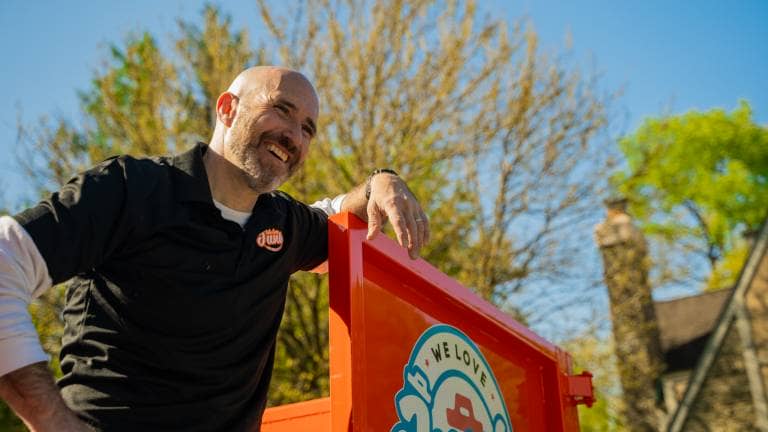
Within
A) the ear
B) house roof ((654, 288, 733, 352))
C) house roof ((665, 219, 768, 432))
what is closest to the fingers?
the ear

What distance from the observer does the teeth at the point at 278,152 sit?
203 cm

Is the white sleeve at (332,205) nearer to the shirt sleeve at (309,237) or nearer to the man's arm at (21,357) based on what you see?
the shirt sleeve at (309,237)

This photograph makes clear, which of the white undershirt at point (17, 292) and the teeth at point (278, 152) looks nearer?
the white undershirt at point (17, 292)

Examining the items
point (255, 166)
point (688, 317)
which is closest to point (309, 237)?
point (255, 166)

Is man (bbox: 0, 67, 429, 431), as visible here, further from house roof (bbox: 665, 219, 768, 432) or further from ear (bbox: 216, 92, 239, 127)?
house roof (bbox: 665, 219, 768, 432)

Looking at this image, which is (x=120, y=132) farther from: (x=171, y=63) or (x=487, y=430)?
(x=487, y=430)

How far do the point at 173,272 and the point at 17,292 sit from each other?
397mm

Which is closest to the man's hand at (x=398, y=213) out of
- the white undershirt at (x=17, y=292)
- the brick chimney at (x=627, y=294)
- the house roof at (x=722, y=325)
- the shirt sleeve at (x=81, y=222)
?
the shirt sleeve at (x=81, y=222)

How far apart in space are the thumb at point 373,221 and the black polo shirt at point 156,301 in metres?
0.30

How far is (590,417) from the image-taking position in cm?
1916

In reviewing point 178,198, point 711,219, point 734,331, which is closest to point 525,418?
point 178,198

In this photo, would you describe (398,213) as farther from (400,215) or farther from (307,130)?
(307,130)

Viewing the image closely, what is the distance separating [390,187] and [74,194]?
76 centimetres

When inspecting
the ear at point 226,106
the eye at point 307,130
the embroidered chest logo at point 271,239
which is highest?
the ear at point 226,106
